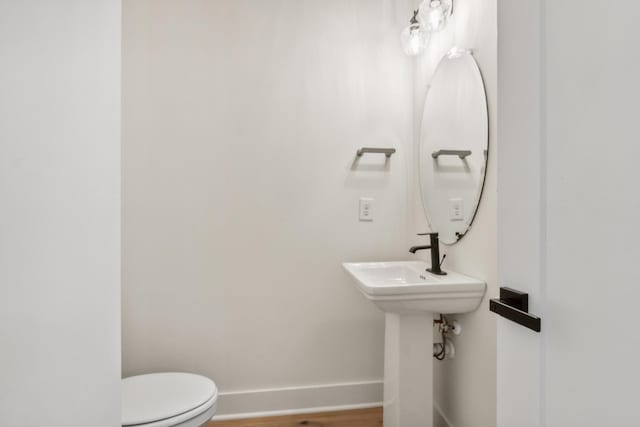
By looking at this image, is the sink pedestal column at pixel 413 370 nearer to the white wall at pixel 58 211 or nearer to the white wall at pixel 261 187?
the white wall at pixel 261 187

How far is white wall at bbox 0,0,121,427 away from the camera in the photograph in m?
0.47

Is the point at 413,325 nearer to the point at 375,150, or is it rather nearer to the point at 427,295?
the point at 427,295

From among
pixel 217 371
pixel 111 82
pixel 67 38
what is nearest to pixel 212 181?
pixel 217 371

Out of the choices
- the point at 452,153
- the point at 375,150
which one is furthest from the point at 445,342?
the point at 375,150

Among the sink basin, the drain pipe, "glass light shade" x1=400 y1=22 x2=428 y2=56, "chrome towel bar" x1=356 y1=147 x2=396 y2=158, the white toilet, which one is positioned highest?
"glass light shade" x1=400 y1=22 x2=428 y2=56

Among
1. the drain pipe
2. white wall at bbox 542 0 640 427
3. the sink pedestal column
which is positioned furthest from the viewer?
the drain pipe

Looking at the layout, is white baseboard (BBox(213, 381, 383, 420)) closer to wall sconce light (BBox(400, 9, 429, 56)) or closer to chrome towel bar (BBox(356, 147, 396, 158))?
chrome towel bar (BBox(356, 147, 396, 158))

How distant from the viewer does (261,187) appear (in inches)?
79.7

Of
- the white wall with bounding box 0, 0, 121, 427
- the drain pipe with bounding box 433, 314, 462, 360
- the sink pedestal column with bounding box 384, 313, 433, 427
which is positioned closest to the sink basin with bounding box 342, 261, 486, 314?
the sink pedestal column with bounding box 384, 313, 433, 427

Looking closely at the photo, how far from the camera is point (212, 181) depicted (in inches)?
77.9

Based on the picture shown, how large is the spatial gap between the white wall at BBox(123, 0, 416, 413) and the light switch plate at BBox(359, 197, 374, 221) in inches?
1.4

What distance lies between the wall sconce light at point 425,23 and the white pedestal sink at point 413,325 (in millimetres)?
1162

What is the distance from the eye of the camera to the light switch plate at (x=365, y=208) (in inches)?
82.4

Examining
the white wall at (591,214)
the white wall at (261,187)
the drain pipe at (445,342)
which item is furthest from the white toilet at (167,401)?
the white wall at (591,214)
